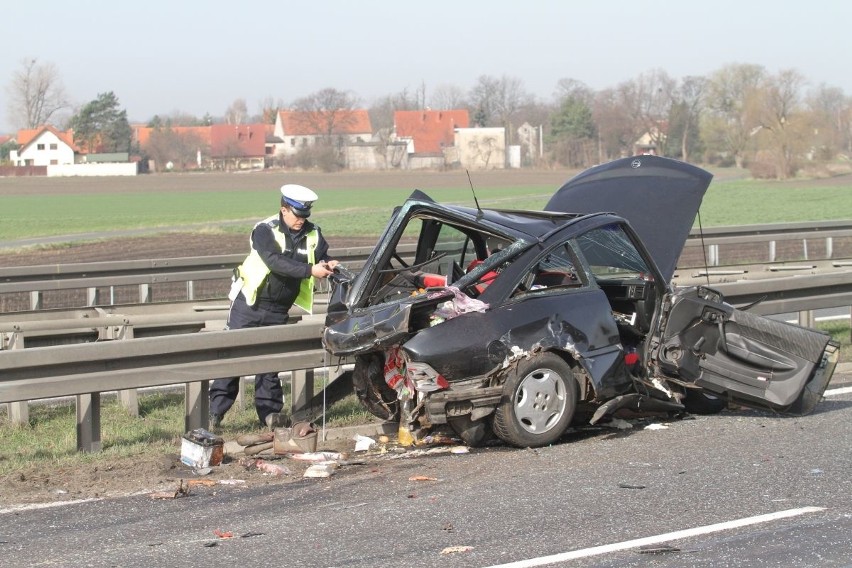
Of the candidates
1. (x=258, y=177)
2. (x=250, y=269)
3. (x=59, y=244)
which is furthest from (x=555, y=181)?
(x=250, y=269)

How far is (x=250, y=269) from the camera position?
8.45m

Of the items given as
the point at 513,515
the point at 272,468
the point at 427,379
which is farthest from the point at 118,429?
the point at 513,515

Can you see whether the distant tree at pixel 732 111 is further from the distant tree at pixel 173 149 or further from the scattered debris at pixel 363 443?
the scattered debris at pixel 363 443

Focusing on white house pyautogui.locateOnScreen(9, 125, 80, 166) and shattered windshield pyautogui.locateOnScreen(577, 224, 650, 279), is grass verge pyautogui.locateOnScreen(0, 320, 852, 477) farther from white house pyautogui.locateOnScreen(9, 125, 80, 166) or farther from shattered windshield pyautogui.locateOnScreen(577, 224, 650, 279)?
white house pyautogui.locateOnScreen(9, 125, 80, 166)

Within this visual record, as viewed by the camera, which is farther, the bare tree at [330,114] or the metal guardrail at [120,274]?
the bare tree at [330,114]

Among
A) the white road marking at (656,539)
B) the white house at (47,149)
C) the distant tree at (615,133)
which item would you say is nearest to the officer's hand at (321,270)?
the white road marking at (656,539)

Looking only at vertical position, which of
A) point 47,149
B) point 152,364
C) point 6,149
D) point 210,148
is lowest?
point 152,364

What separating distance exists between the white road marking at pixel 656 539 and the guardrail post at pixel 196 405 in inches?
145

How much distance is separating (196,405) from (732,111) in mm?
118074

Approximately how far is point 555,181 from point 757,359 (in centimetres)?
8174

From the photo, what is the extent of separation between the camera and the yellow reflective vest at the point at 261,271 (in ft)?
27.6

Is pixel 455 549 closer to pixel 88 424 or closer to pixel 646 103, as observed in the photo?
pixel 88 424

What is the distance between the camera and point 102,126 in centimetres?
14225

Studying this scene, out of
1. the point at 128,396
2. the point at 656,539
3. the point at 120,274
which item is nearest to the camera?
the point at 656,539
